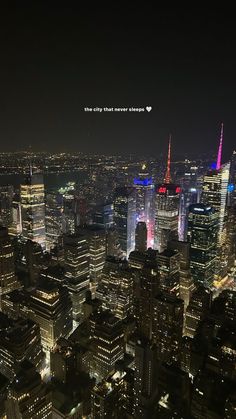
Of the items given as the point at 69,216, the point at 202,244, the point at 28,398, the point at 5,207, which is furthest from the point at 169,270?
the point at 5,207

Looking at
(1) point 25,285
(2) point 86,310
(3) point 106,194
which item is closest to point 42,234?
(1) point 25,285

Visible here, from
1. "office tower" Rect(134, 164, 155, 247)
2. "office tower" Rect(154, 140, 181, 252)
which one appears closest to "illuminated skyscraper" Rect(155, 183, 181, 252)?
"office tower" Rect(154, 140, 181, 252)

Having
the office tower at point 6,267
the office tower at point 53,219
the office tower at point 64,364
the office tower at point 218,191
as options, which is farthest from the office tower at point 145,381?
the office tower at point 53,219

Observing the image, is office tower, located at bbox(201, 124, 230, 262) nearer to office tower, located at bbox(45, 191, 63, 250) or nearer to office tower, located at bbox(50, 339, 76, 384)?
office tower, located at bbox(45, 191, 63, 250)

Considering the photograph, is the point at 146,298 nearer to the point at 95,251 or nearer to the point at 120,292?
the point at 120,292

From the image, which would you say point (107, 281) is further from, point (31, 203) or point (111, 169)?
point (111, 169)
